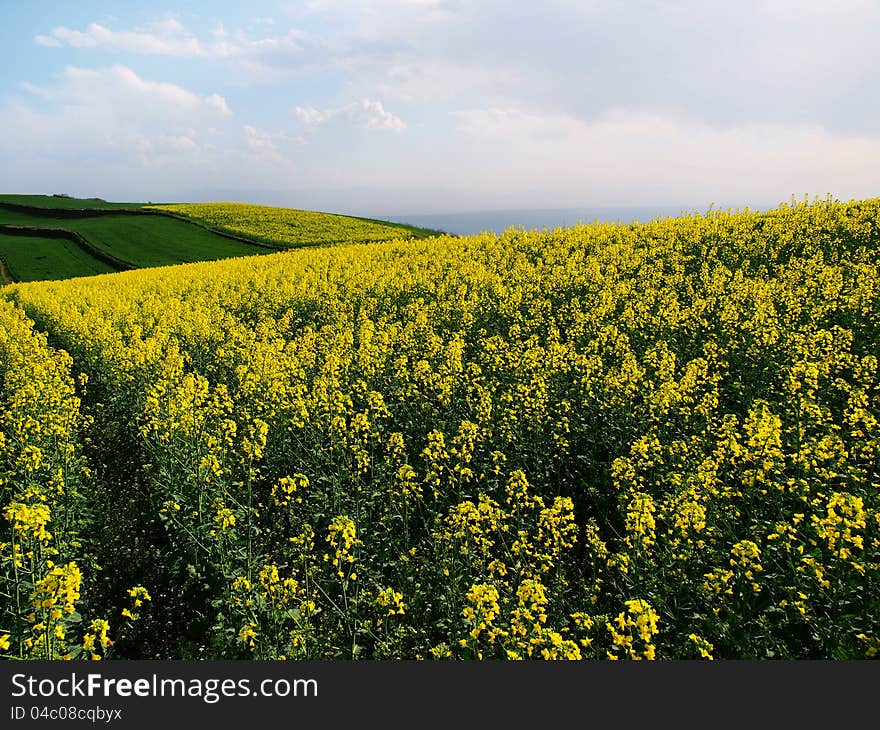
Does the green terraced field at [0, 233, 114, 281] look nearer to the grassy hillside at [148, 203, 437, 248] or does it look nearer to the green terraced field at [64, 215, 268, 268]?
the green terraced field at [64, 215, 268, 268]

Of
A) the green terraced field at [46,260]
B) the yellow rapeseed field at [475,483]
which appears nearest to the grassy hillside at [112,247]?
the green terraced field at [46,260]

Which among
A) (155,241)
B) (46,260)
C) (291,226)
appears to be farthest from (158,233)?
(291,226)

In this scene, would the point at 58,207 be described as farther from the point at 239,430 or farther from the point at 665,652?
the point at 665,652

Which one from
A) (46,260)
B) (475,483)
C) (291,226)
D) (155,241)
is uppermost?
(291,226)

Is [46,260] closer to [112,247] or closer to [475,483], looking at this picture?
[112,247]

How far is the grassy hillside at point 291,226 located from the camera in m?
57.0

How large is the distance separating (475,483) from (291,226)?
62.7 meters

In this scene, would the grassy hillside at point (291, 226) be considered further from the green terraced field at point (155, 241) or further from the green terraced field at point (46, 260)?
the green terraced field at point (46, 260)

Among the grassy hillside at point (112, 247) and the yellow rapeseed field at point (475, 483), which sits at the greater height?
the grassy hillside at point (112, 247)

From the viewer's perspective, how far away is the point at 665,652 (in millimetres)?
5242

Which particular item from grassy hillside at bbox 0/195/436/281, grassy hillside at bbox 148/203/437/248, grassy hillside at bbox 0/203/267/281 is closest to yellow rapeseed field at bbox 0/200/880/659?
grassy hillside at bbox 0/203/267/281

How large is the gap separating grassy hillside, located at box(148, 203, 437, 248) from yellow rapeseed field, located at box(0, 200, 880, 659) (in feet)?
138

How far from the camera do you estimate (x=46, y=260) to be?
50938 millimetres

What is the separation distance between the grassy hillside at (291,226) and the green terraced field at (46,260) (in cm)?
1615
